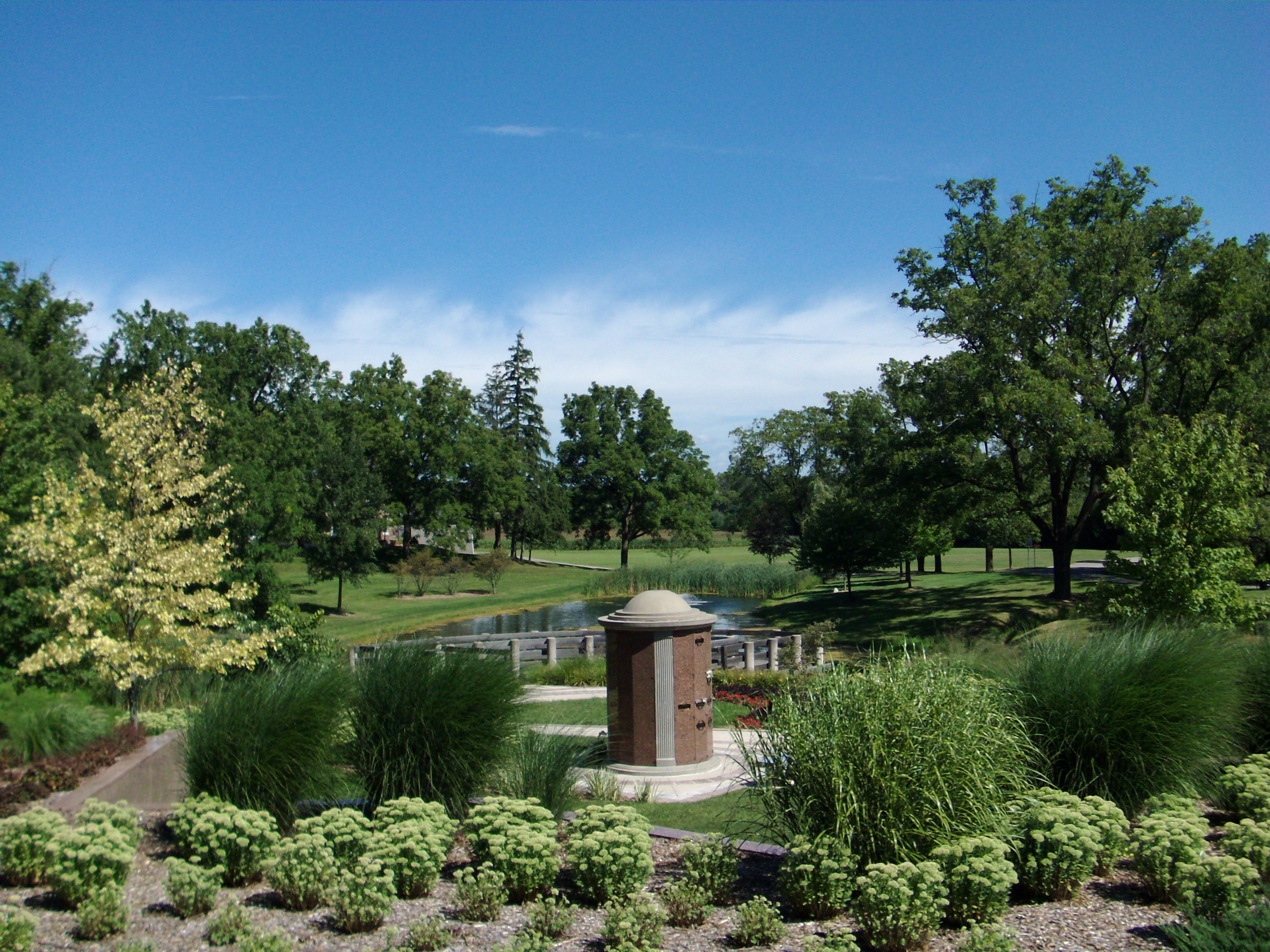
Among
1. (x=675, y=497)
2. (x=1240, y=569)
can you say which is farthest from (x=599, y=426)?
(x=1240, y=569)

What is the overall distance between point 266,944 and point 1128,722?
6026 millimetres

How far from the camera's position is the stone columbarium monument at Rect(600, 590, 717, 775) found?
33.2 feet

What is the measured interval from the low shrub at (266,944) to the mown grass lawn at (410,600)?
2053cm

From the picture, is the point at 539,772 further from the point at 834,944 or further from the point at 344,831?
the point at 834,944

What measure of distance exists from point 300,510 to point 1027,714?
2173cm

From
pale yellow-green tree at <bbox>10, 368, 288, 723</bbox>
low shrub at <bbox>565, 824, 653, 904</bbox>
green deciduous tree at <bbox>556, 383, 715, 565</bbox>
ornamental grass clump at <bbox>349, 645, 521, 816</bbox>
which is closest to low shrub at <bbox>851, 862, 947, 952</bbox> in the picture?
low shrub at <bbox>565, 824, 653, 904</bbox>

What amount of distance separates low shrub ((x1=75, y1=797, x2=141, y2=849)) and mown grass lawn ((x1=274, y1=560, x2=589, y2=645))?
62.1ft

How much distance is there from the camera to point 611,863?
18.4ft

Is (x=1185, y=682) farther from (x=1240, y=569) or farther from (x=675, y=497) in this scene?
(x=675, y=497)

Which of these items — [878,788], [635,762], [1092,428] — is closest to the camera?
[878,788]

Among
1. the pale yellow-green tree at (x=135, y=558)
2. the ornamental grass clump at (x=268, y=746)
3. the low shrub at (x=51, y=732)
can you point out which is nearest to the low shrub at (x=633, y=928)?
the ornamental grass clump at (x=268, y=746)

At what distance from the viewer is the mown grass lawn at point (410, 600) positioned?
32406 mm

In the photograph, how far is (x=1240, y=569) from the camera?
47.2ft

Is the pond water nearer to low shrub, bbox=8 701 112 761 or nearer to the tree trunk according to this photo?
the tree trunk
